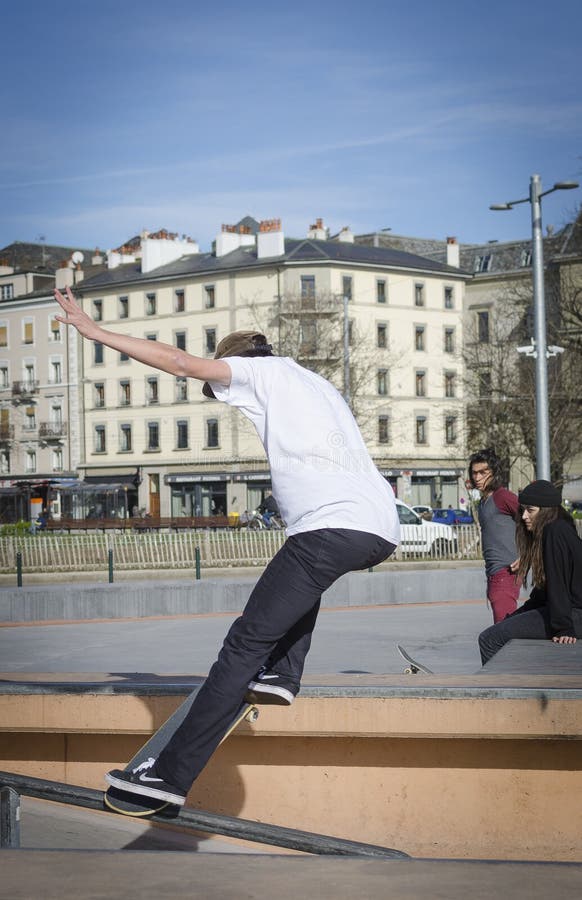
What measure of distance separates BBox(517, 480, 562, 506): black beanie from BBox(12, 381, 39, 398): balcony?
3261 inches

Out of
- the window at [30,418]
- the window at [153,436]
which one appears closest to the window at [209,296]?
the window at [153,436]

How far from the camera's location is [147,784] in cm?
370

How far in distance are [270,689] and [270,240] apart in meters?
75.5

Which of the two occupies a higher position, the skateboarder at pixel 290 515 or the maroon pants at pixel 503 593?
the skateboarder at pixel 290 515

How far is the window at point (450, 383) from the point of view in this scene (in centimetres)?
8112

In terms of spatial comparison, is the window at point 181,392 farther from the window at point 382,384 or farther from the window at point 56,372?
the window at point 382,384

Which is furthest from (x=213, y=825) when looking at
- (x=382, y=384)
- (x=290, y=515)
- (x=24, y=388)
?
(x=24, y=388)

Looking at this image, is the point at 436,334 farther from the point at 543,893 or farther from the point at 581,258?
the point at 543,893

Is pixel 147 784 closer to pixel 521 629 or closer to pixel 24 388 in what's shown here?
pixel 521 629

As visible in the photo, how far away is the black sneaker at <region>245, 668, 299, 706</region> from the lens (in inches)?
159

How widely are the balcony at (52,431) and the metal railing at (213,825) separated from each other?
274 ft

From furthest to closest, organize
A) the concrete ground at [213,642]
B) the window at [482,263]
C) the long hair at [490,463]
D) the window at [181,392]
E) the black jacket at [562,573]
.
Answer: the window at [482,263], the window at [181,392], the concrete ground at [213,642], the long hair at [490,463], the black jacket at [562,573]

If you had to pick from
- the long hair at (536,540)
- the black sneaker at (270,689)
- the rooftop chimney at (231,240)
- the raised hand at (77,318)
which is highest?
the rooftop chimney at (231,240)

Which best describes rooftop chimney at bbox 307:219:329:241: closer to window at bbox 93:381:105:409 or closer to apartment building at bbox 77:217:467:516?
apartment building at bbox 77:217:467:516
